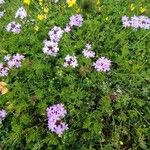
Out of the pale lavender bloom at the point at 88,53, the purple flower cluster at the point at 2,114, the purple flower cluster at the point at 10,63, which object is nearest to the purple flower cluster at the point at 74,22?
the pale lavender bloom at the point at 88,53

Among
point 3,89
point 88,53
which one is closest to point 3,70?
point 3,89

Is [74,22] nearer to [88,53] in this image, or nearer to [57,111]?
[88,53]

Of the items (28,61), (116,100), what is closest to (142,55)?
(116,100)

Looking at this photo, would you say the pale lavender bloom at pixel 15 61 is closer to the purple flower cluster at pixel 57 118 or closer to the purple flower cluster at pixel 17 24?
the purple flower cluster at pixel 17 24

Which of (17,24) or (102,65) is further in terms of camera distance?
(17,24)

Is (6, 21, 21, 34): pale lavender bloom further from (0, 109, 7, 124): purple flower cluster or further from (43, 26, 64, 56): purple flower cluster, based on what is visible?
(0, 109, 7, 124): purple flower cluster

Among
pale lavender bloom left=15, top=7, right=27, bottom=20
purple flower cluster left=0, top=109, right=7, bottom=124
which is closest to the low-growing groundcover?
purple flower cluster left=0, top=109, right=7, bottom=124
